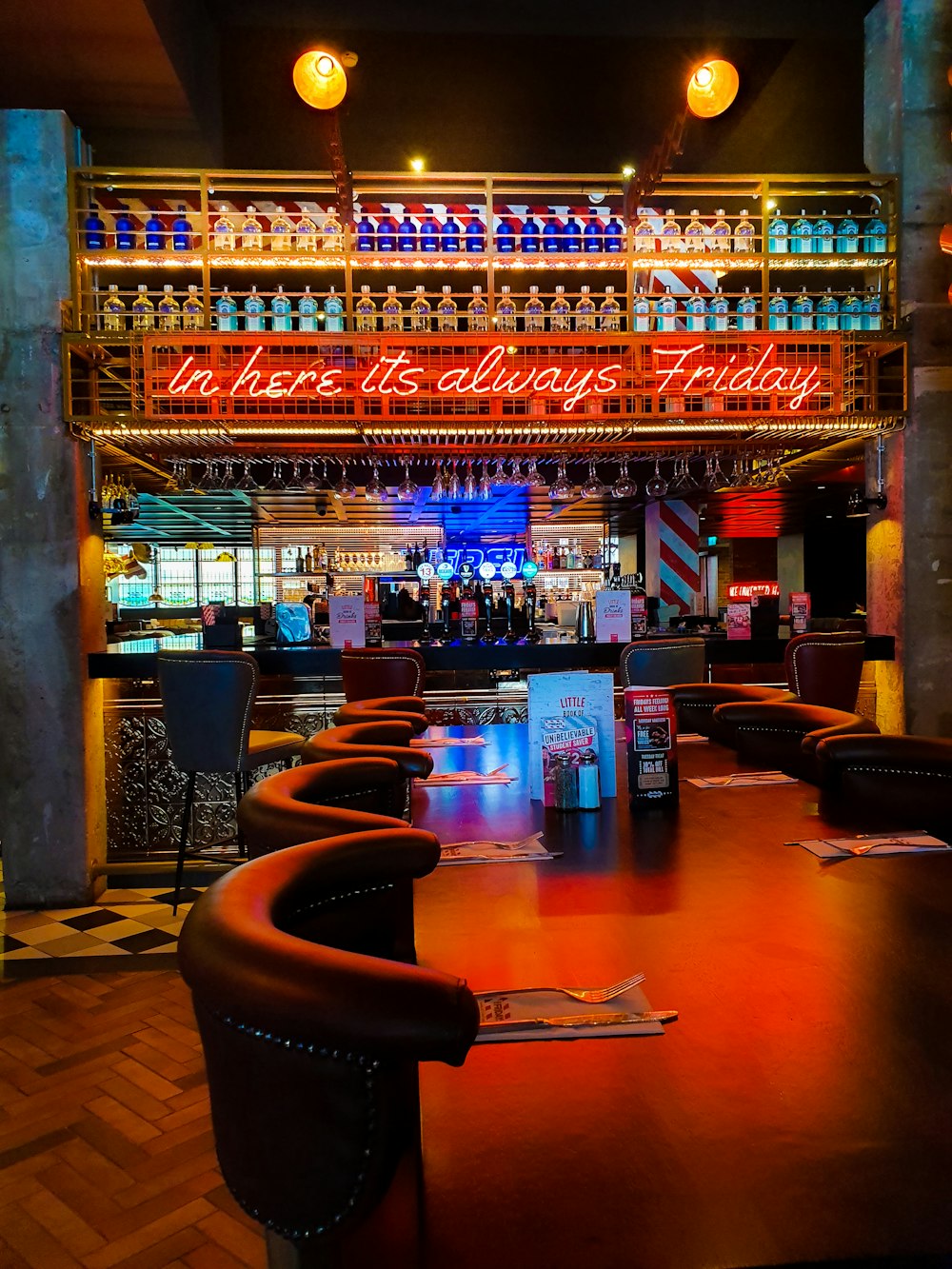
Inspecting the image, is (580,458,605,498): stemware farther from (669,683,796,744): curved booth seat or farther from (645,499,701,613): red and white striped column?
(645,499,701,613): red and white striped column

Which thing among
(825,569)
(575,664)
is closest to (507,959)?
(575,664)

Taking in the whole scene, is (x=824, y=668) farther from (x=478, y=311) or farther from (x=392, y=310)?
(x=392, y=310)

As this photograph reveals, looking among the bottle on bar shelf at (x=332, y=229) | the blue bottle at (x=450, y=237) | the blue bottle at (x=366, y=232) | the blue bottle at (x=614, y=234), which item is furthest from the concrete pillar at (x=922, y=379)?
the bottle on bar shelf at (x=332, y=229)

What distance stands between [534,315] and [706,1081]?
198 inches

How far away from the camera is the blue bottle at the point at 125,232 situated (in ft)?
16.2

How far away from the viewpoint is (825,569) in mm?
14898

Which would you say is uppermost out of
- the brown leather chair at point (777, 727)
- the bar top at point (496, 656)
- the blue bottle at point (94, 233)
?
the blue bottle at point (94, 233)

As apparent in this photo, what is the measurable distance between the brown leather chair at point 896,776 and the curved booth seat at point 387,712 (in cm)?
110

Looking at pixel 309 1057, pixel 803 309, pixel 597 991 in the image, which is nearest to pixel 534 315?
pixel 803 309

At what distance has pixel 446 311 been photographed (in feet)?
17.2

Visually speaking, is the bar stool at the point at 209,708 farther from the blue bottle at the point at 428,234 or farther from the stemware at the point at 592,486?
the stemware at the point at 592,486

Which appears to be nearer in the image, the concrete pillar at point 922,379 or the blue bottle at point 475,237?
the concrete pillar at point 922,379

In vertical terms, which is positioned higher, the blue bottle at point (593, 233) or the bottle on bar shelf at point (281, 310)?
the blue bottle at point (593, 233)

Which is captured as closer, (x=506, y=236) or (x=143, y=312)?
(x=143, y=312)
